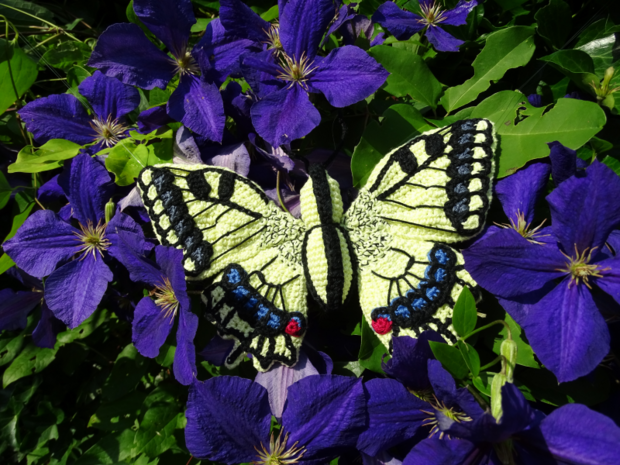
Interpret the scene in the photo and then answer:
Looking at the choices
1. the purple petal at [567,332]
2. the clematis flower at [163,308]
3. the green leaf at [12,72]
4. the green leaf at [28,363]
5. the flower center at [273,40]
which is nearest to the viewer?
the purple petal at [567,332]

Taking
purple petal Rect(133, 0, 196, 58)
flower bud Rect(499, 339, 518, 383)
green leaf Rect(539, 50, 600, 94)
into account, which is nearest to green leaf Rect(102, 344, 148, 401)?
purple petal Rect(133, 0, 196, 58)

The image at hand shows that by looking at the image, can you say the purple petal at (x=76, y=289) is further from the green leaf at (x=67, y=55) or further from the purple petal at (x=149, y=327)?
the green leaf at (x=67, y=55)

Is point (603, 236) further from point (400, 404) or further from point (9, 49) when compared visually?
point (9, 49)

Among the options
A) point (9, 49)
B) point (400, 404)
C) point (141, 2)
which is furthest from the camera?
point (9, 49)

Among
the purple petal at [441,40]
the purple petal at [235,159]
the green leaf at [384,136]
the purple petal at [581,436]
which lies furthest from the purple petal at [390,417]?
the purple petal at [441,40]

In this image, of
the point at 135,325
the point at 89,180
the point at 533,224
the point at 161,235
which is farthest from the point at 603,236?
the point at 89,180

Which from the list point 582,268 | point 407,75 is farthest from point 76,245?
point 582,268

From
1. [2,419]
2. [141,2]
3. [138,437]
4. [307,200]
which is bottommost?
[2,419]
